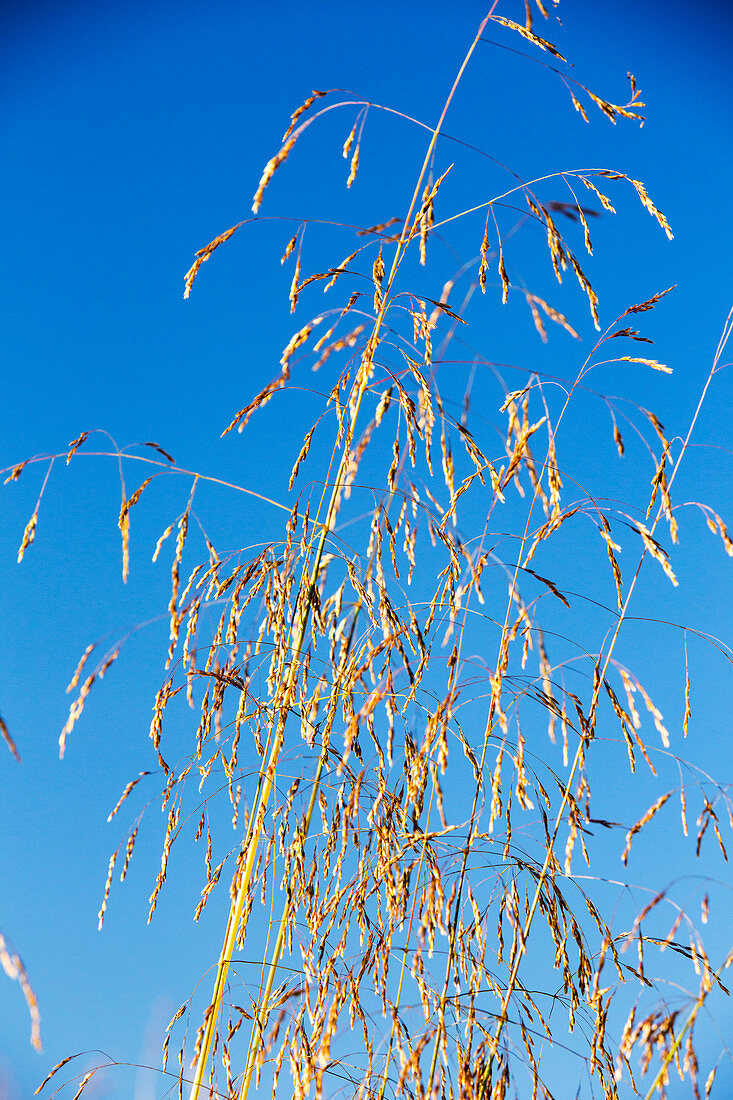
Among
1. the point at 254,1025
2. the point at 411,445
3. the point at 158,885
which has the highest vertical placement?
the point at 411,445

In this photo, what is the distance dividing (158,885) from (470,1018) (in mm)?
451

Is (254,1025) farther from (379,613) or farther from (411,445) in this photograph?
(411,445)

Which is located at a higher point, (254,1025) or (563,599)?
(563,599)

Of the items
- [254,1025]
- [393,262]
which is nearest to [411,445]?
[393,262]

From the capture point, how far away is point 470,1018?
41.8 inches

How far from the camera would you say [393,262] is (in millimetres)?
1104

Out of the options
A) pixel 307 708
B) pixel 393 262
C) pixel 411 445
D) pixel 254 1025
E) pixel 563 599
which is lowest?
pixel 254 1025

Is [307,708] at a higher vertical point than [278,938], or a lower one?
higher

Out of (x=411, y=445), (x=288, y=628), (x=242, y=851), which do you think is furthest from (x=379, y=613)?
(x=242, y=851)

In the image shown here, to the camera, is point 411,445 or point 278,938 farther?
point 411,445

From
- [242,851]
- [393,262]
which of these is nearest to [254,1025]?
[242,851]

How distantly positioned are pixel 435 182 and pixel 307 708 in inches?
28.8

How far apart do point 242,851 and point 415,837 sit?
0.24 m

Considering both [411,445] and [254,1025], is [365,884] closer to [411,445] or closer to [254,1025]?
[254,1025]
